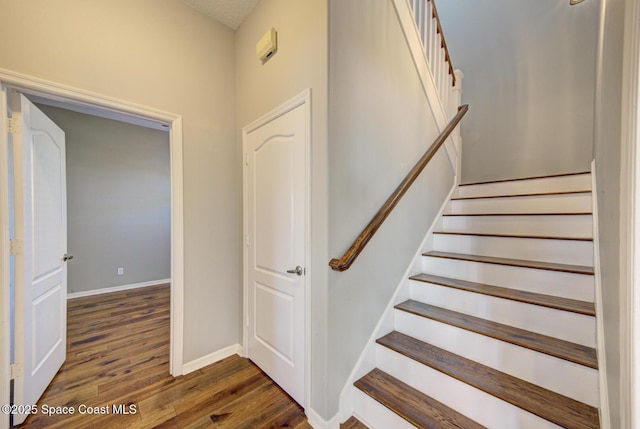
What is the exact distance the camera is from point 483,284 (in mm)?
1813

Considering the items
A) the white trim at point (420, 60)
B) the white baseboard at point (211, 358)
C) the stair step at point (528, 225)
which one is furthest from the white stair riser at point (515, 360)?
the white trim at point (420, 60)

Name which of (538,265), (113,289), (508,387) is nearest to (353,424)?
(508,387)

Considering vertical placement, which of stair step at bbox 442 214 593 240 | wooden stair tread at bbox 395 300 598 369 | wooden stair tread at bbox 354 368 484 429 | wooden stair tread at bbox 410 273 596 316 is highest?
stair step at bbox 442 214 593 240

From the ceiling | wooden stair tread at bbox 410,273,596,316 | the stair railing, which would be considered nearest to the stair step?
wooden stair tread at bbox 410,273,596,316

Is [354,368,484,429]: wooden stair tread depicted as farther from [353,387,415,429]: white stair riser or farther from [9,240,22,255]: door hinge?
[9,240,22,255]: door hinge

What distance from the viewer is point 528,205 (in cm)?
223

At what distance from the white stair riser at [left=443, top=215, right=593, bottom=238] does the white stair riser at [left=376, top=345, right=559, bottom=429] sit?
1376mm

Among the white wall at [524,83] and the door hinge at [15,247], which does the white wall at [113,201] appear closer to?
the door hinge at [15,247]

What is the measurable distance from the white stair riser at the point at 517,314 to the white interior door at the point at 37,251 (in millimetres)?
2645

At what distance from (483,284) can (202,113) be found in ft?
8.42

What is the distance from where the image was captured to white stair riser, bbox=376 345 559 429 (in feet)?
3.73

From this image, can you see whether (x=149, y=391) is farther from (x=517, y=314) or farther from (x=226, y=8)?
(x=226, y=8)

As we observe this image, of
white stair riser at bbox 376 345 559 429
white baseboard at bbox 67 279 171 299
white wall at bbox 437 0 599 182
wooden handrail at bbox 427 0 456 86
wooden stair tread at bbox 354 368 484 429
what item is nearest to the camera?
white stair riser at bbox 376 345 559 429

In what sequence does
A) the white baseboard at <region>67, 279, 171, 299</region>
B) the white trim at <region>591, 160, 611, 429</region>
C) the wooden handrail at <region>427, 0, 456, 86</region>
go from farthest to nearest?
the white baseboard at <region>67, 279, 171, 299</region>, the wooden handrail at <region>427, 0, 456, 86</region>, the white trim at <region>591, 160, 611, 429</region>
